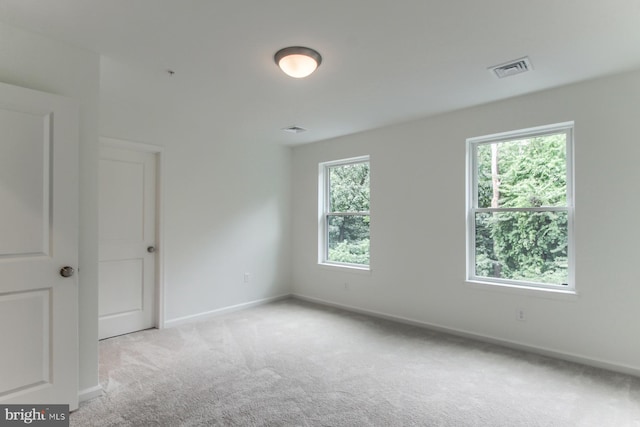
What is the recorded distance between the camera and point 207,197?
4.55 m

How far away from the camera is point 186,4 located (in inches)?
75.5

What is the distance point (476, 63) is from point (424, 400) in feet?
8.32

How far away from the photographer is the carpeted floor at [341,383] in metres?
2.24

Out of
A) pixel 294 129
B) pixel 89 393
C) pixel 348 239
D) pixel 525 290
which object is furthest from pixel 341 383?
pixel 294 129

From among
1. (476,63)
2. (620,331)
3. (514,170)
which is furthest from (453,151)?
(620,331)

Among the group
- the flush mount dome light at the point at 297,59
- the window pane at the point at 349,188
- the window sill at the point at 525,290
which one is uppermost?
the flush mount dome light at the point at 297,59

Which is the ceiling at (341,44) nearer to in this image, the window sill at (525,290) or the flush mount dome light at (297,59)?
the flush mount dome light at (297,59)

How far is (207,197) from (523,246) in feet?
12.3

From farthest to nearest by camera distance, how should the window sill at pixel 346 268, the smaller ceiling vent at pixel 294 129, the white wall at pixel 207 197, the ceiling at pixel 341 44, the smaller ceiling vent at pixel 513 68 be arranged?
the window sill at pixel 346 268 < the smaller ceiling vent at pixel 294 129 < the white wall at pixel 207 197 < the smaller ceiling vent at pixel 513 68 < the ceiling at pixel 341 44

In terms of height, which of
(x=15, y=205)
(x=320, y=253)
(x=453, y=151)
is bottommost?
(x=320, y=253)

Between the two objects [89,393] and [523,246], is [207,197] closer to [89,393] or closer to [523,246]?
[89,393]

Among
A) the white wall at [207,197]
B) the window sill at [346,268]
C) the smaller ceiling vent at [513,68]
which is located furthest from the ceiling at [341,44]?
the window sill at [346,268]

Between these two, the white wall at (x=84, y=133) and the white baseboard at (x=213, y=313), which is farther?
the white baseboard at (x=213, y=313)

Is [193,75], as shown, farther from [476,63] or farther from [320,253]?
[320,253]
